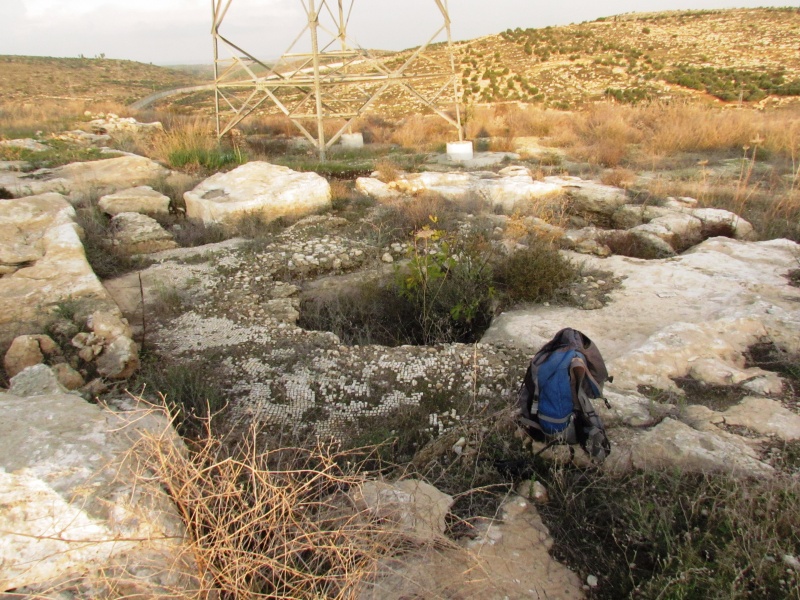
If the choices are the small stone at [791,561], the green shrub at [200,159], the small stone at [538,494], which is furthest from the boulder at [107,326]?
the green shrub at [200,159]

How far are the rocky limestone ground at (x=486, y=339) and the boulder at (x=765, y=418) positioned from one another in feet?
0.03

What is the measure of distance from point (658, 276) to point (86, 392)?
4770 mm

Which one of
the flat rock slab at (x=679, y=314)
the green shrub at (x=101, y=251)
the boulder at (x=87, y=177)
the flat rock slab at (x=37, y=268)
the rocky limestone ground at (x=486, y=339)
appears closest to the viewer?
the rocky limestone ground at (x=486, y=339)

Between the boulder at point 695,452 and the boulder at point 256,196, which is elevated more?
the boulder at point 256,196

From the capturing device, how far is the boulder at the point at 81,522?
1.56 meters

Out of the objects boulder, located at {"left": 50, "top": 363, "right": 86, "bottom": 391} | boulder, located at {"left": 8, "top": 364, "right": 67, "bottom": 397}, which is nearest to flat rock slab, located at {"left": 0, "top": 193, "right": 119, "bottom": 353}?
boulder, located at {"left": 50, "top": 363, "right": 86, "bottom": 391}

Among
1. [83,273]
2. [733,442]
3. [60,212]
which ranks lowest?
[733,442]

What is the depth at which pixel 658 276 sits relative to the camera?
475 cm

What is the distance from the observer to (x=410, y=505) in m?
2.15

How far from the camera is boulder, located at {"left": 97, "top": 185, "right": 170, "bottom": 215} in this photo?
613cm

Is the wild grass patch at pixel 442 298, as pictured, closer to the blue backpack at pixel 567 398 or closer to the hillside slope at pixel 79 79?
the blue backpack at pixel 567 398

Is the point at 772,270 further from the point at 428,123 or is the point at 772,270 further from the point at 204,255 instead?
the point at 428,123

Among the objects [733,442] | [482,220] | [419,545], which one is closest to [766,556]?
[733,442]

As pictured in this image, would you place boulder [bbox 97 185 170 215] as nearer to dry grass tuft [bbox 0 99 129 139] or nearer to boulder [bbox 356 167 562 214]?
boulder [bbox 356 167 562 214]
